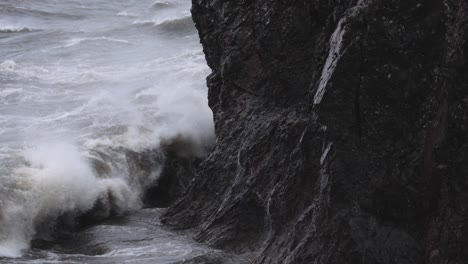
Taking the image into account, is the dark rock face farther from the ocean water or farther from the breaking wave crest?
the breaking wave crest

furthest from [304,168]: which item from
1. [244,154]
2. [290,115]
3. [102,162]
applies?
[102,162]

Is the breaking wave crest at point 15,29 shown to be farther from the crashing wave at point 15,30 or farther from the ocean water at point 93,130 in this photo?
the ocean water at point 93,130

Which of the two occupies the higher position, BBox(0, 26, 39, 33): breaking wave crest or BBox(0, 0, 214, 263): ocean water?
BBox(0, 26, 39, 33): breaking wave crest

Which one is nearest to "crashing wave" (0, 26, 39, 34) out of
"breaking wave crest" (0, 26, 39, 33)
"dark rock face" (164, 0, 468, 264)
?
"breaking wave crest" (0, 26, 39, 33)

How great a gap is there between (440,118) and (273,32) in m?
2.93

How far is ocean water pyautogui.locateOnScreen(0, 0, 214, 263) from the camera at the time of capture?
371 inches

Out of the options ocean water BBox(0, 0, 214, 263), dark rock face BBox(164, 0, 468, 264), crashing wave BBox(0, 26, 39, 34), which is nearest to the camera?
dark rock face BBox(164, 0, 468, 264)

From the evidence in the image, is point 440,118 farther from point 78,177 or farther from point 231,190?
point 78,177

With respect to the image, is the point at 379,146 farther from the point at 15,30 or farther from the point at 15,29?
the point at 15,29

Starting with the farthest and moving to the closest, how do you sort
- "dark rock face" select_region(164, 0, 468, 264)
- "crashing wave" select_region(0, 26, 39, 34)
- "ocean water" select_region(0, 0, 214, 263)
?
"crashing wave" select_region(0, 26, 39, 34) → "ocean water" select_region(0, 0, 214, 263) → "dark rock face" select_region(164, 0, 468, 264)

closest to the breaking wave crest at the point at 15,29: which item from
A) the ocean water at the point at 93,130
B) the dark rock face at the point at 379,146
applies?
the ocean water at the point at 93,130

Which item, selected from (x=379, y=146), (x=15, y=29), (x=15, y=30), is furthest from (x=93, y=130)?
(x=15, y=29)

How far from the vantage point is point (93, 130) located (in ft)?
42.5

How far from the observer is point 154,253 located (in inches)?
336
